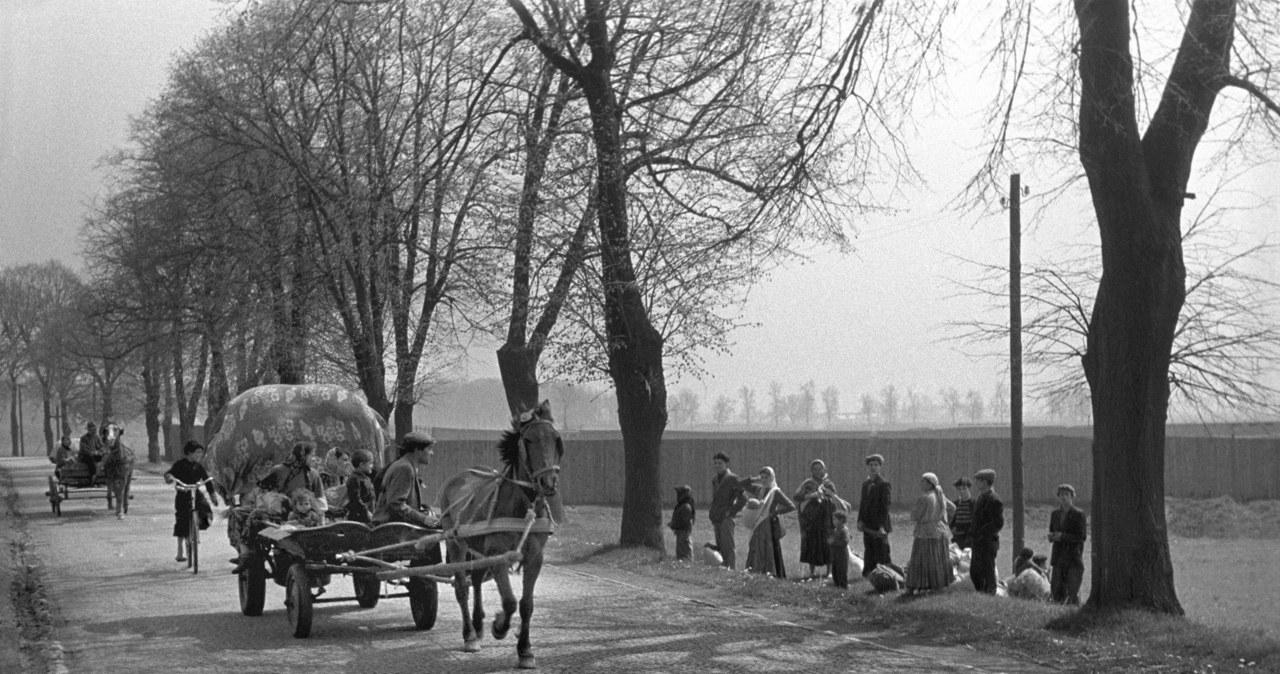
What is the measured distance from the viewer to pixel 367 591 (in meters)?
14.5

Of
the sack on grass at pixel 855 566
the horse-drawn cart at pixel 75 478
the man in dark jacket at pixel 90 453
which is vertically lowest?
the sack on grass at pixel 855 566

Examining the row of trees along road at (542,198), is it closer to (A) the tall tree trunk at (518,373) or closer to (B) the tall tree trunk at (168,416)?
(A) the tall tree trunk at (518,373)

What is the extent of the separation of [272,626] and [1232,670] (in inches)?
339

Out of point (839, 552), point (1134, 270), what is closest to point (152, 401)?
point (839, 552)

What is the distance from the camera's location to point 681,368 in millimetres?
23875

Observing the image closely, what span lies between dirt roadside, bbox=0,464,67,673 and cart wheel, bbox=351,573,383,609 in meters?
2.96

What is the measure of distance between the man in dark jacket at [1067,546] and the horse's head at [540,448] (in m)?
8.57

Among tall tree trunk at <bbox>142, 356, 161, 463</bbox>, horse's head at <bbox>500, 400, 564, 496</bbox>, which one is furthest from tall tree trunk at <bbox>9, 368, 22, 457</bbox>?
horse's head at <bbox>500, 400, 564, 496</bbox>

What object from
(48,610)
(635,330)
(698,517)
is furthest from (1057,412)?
(48,610)

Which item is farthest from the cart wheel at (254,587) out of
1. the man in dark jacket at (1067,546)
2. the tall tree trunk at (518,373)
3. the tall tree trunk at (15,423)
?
A: the tall tree trunk at (15,423)

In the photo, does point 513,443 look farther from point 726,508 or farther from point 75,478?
point 75,478

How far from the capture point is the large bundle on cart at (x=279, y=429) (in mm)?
17938

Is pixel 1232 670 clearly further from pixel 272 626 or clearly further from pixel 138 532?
pixel 138 532

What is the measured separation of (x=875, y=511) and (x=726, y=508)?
3.54 metres
